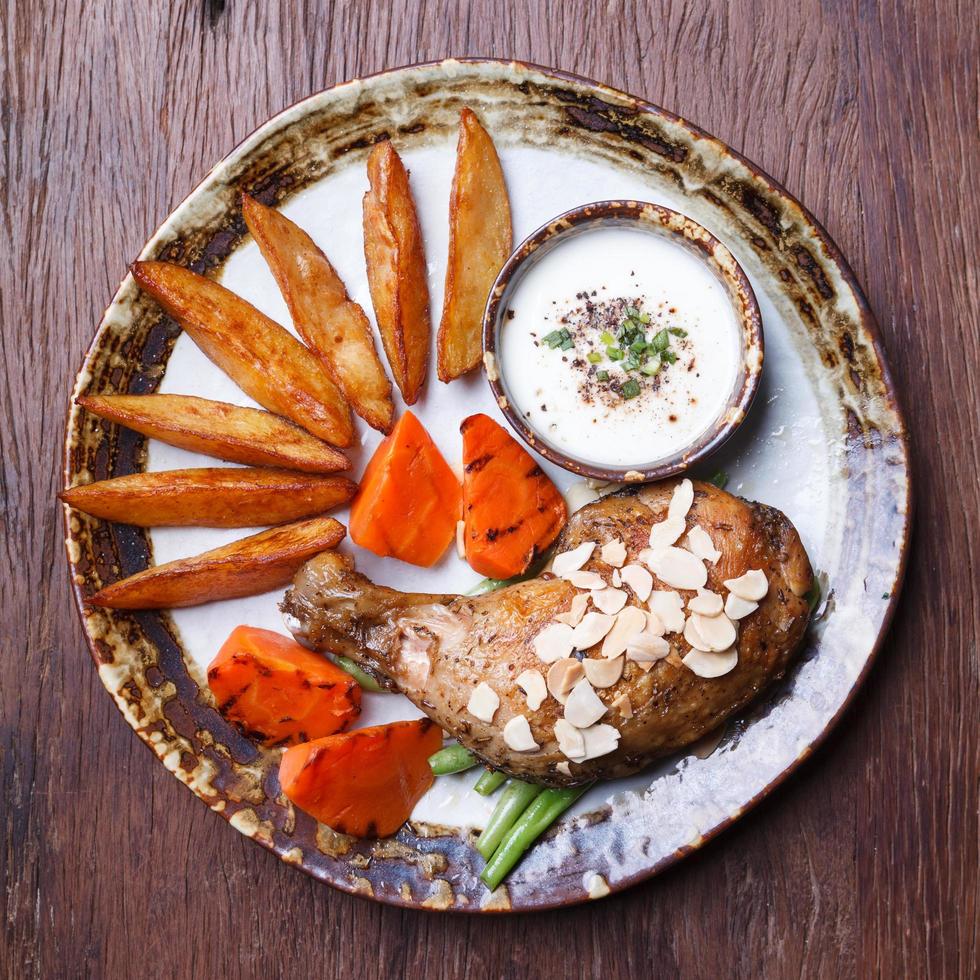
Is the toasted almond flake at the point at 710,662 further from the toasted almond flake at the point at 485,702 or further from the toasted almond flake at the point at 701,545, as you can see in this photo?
the toasted almond flake at the point at 485,702

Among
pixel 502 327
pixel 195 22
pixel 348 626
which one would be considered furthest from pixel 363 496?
pixel 195 22

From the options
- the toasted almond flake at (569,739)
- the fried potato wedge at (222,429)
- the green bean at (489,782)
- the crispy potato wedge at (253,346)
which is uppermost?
the crispy potato wedge at (253,346)

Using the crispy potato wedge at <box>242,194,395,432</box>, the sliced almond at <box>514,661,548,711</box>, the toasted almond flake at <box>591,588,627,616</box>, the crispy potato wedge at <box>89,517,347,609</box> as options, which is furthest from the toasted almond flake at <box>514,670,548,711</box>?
the crispy potato wedge at <box>242,194,395,432</box>

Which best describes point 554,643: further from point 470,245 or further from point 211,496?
point 470,245

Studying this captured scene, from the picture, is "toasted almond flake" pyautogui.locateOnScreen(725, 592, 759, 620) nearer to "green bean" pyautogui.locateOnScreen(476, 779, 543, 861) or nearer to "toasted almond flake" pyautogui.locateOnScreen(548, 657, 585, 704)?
"toasted almond flake" pyautogui.locateOnScreen(548, 657, 585, 704)

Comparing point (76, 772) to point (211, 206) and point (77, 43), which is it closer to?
point (211, 206)

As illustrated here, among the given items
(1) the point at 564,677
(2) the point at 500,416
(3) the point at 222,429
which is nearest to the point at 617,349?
(2) the point at 500,416

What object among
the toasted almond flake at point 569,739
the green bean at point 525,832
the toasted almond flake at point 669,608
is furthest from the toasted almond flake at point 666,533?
the green bean at point 525,832
